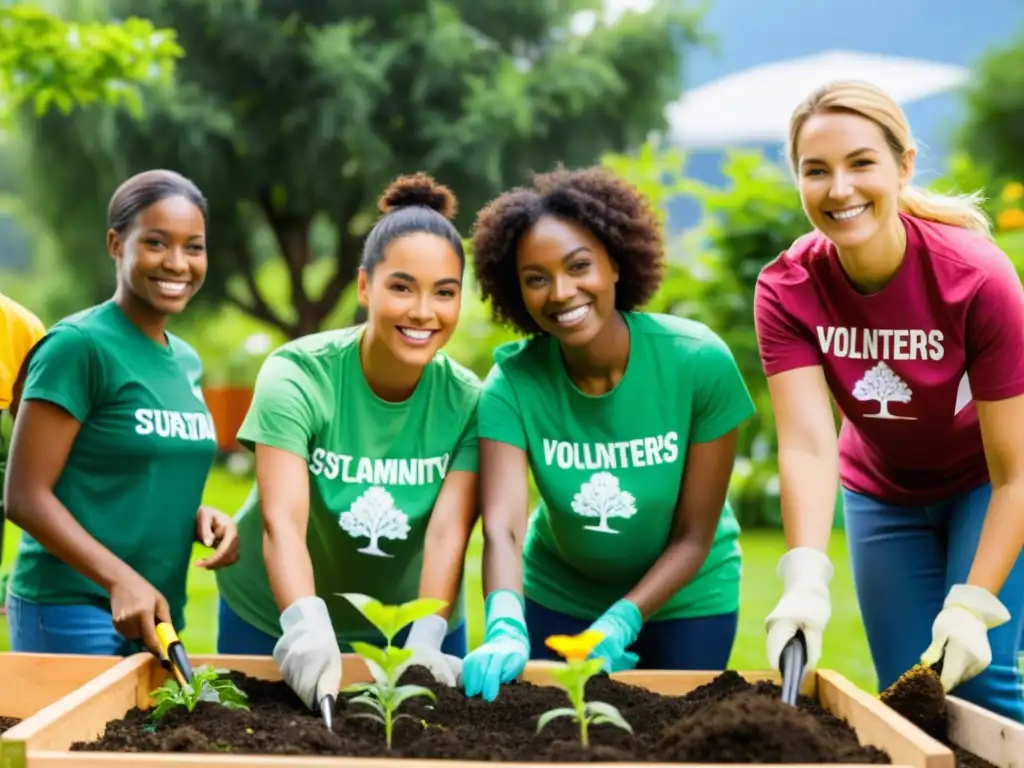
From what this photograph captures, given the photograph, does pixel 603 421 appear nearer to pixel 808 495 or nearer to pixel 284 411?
pixel 808 495

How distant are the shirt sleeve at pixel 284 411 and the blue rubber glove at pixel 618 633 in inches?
22.5

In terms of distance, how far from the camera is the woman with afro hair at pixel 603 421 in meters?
2.01

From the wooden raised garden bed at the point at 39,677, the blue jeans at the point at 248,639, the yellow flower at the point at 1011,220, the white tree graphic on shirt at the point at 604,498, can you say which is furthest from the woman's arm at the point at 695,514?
the yellow flower at the point at 1011,220

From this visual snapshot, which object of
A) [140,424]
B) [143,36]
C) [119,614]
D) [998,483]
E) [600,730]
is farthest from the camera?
[143,36]

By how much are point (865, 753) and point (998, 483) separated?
548 mm

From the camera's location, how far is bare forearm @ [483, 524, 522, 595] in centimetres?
195

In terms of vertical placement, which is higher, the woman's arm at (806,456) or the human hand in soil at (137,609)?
the woman's arm at (806,456)

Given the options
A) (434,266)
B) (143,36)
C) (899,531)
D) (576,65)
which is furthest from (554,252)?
(576,65)

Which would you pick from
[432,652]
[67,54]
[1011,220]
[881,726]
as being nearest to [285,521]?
[432,652]

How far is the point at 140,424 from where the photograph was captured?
2072 mm

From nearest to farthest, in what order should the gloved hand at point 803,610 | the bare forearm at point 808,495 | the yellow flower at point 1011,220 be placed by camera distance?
1. the gloved hand at point 803,610
2. the bare forearm at point 808,495
3. the yellow flower at point 1011,220

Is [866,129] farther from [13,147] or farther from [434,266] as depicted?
[13,147]

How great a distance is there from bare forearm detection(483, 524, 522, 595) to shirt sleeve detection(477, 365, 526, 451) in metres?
0.16

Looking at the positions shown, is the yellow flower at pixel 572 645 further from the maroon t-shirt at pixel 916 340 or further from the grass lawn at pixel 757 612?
the grass lawn at pixel 757 612
